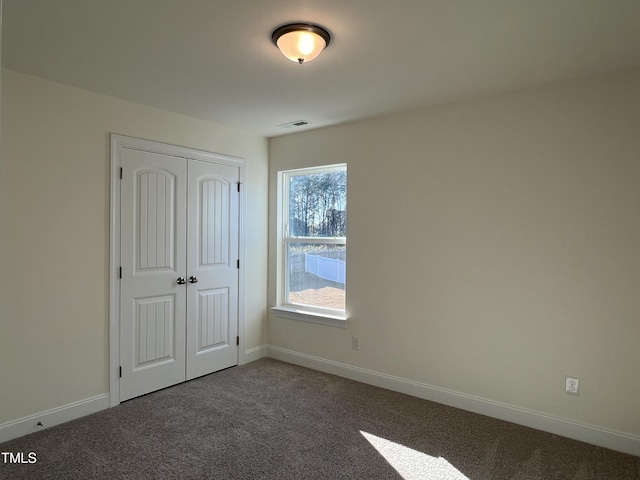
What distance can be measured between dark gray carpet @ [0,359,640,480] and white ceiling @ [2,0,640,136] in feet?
8.12

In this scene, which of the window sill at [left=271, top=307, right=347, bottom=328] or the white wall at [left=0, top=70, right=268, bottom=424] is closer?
the white wall at [left=0, top=70, right=268, bottom=424]

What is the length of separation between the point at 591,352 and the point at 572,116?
5.34 ft

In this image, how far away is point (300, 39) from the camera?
2.23 m

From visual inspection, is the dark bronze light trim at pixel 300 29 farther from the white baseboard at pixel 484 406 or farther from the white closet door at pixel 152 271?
the white baseboard at pixel 484 406

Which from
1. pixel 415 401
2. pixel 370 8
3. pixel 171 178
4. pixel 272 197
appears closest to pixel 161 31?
pixel 370 8

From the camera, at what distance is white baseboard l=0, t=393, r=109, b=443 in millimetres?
2807

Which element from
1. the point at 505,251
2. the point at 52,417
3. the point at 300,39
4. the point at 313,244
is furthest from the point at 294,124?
the point at 52,417

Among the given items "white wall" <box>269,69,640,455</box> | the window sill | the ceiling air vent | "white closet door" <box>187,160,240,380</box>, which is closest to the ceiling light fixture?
"white wall" <box>269,69,640,455</box>

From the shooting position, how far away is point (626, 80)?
272cm

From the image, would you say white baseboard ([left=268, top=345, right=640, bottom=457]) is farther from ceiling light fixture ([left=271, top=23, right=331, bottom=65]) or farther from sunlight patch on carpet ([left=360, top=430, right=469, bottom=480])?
ceiling light fixture ([left=271, top=23, right=331, bottom=65])

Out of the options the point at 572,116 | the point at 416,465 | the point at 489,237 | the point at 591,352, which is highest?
the point at 572,116

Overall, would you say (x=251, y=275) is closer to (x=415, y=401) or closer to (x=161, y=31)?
(x=415, y=401)

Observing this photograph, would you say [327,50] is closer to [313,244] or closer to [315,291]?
[313,244]

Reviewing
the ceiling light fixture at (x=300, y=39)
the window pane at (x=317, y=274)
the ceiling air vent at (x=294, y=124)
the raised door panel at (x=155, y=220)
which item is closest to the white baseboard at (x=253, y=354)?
the window pane at (x=317, y=274)
